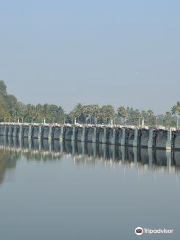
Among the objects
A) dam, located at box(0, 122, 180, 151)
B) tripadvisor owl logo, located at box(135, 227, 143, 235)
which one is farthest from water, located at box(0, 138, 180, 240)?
dam, located at box(0, 122, 180, 151)

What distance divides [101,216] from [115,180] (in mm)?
23046

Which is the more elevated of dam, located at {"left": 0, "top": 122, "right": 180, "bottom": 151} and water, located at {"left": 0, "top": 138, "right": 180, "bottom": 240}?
dam, located at {"left": 0, "top": 122, "right": 180, "bottom": 151}

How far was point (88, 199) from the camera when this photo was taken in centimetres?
5400

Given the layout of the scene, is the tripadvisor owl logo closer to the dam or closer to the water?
the water

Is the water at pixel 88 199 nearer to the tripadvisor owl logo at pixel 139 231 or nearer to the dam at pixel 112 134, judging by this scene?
the tripadvisor owl logo at pixel 139 231

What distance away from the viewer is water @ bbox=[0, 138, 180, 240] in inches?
1629

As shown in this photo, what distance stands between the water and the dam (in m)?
25.8

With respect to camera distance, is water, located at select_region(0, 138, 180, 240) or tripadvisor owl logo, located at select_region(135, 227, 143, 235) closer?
tripadvisor owl logo, located at select_region(135, 227, 143, 235)

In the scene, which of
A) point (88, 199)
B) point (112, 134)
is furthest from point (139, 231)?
point (112, 134)

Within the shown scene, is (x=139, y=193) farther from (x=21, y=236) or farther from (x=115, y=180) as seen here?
(x=21, y=236)

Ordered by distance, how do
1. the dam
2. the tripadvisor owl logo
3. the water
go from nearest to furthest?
1. the tripadvisor owl logo
2. the water
3. the dam

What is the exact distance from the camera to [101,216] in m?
45.7

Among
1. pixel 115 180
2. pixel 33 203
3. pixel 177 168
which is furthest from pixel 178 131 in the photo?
pixel 33 203

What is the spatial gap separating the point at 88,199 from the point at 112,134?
9182 centimetres
